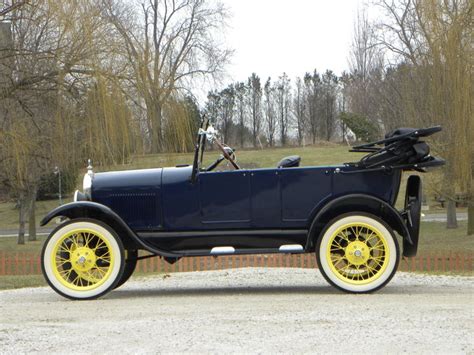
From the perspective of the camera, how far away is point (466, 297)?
8.52 metres

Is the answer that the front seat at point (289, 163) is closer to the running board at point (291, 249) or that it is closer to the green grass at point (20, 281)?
the running board at point (291, 249)

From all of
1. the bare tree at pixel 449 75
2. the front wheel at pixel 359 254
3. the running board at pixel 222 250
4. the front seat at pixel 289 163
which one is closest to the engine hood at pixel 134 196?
the running board at pixel 222 250

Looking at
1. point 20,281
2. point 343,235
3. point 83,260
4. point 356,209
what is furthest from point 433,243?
point 83,260

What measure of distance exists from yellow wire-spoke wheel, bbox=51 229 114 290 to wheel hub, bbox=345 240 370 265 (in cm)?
288

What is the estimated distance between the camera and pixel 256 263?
51.2ft

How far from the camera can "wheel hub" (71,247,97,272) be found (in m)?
9.09

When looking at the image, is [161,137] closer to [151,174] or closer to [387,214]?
[151,174]

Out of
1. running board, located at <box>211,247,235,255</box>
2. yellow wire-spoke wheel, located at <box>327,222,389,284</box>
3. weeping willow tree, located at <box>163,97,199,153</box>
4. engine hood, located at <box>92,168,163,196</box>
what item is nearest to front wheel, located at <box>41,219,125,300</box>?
engine hood, located at <box>92,168,163,196</box>

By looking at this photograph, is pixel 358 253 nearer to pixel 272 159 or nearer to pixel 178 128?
pixel 178 128

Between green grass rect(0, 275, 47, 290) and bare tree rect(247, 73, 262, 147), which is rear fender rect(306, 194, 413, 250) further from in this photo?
bare tree rect(247, 73, 262, 147)

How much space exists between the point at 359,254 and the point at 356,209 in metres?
0.57

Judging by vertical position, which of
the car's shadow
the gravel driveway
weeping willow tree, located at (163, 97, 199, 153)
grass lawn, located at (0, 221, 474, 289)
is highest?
weeping willow tree, located at (163, 97, 199, 153)

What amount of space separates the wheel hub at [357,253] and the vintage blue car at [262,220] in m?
0.01

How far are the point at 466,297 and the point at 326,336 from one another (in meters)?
2.90
